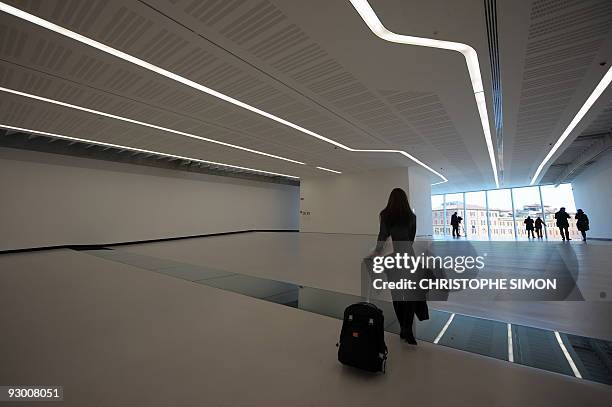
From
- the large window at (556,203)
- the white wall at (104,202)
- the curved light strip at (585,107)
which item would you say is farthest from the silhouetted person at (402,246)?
the large window at (556,203)

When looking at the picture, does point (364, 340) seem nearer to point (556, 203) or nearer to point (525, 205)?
point (556, 203)

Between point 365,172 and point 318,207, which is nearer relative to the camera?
point 365,172

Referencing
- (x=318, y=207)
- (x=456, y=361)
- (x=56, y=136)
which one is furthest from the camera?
(x=318, y=207)

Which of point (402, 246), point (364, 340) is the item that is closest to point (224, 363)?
point (364, 340)

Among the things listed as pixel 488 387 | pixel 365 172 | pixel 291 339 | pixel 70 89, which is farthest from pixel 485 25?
pixel 365 172

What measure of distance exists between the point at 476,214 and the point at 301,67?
22782mm

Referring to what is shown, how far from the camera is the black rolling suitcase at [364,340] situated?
1.92 meters

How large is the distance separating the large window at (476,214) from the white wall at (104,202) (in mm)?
18556

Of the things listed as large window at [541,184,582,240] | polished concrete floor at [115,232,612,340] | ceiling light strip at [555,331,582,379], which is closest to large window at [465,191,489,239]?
large window at [541,184,582,240]

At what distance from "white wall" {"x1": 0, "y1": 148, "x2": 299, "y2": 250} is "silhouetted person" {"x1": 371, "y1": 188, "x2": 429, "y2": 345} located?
13647mm

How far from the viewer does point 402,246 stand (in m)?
2.54

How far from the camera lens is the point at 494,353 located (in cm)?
221

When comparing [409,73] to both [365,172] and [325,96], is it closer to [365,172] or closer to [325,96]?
[325,96]

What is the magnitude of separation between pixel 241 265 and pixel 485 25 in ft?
21.9
